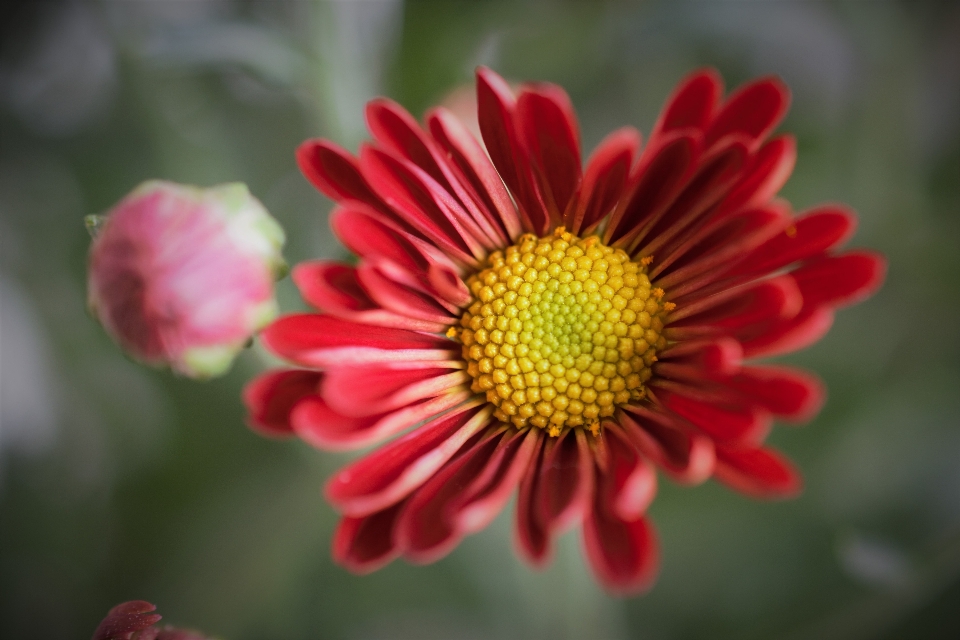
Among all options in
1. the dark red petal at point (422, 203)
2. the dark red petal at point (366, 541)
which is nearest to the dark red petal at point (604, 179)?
the dark red petal at point (422, 203)

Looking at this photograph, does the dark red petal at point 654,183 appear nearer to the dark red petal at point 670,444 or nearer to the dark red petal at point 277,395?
the dark red petal at point 670,444

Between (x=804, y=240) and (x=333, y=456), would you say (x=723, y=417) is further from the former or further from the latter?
(x=333, y=456)

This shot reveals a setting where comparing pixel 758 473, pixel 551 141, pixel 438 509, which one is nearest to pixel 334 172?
pixel 551 141

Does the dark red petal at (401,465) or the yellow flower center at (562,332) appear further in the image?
the yellow flower center at (562,332)

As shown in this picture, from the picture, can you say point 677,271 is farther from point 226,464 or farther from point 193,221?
point 226,464

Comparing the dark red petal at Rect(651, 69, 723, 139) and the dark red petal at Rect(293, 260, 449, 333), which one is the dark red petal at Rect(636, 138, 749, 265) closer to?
the dark red petal at Rect(651, 69, 723, 139)

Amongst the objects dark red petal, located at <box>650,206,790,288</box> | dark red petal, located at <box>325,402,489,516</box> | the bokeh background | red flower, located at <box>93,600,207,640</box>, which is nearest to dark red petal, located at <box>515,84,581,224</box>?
dark red petal, located at <box>650,206,790,288</box>
